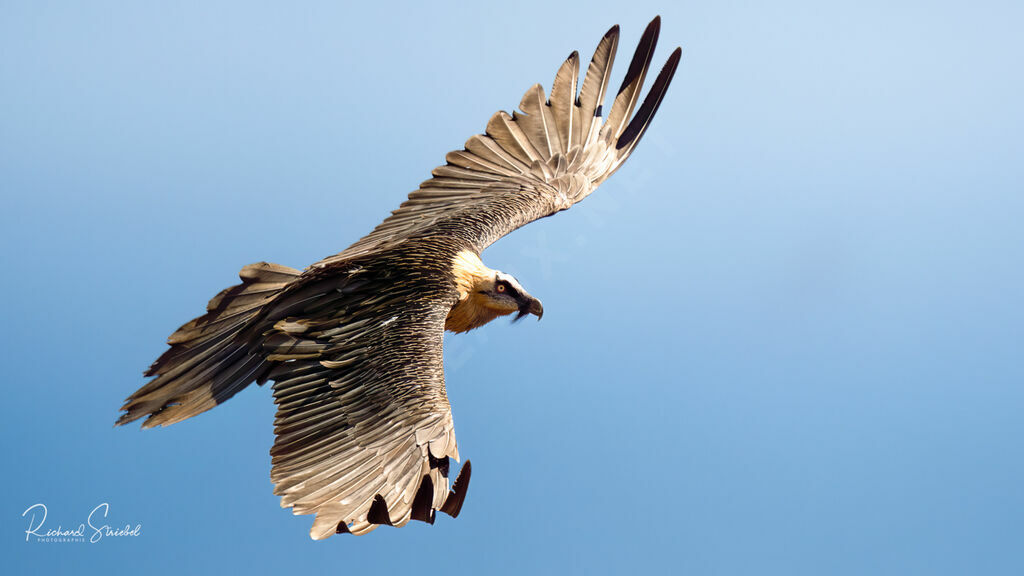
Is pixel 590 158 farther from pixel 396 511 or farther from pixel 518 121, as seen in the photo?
pixel 396 511

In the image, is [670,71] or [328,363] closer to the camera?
[328,363]

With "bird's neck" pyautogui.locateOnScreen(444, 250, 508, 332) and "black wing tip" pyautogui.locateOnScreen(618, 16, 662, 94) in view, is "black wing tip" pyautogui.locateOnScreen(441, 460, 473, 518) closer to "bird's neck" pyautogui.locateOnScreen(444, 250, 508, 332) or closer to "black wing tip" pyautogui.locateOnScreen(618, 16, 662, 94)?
"bird's neck" pyautogui.locateOnScreen(444, 250, 508, 332)

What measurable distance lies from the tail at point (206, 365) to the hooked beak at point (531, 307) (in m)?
2.49

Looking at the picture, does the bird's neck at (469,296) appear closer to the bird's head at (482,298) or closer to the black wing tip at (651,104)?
the bird's head at (482,298)

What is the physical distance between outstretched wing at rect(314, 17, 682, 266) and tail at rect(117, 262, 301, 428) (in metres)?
1.79

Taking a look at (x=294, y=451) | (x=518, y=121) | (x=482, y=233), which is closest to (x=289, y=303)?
(x=294, y=451)

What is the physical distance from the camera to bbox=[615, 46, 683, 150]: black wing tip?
10305mm

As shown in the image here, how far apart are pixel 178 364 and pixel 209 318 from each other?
52 cm

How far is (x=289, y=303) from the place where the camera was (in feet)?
26.3

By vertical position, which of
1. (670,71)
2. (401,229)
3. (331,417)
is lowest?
(331,417)

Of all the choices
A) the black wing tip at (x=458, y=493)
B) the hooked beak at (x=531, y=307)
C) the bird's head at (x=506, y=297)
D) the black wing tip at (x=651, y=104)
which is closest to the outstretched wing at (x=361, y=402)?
the black wing tip at (x=458, y=493)

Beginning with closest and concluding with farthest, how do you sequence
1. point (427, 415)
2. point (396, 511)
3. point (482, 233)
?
point (396, 511) → point (427, 415) → point (482, 233)

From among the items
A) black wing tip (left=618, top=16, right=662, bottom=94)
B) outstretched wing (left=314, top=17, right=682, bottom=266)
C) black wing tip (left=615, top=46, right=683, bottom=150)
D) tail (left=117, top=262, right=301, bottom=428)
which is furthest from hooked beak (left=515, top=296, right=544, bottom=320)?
black wing tip (left=618, top=16, right=662, bottom=94)

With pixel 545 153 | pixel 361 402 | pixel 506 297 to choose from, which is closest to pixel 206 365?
pixel 361 402
